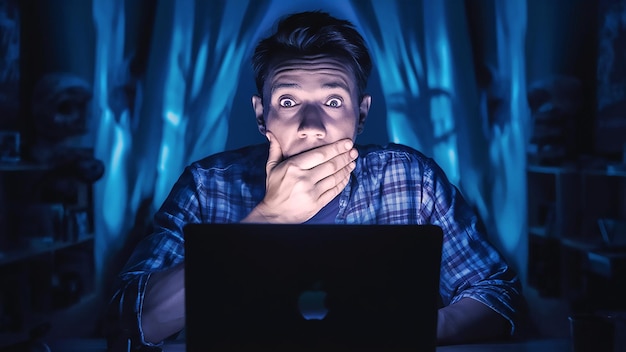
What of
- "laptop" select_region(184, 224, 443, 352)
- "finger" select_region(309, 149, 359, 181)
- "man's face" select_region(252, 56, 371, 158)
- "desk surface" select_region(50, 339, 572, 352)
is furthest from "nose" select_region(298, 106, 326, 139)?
"laptop" select_region(184, 224, 443, 352)

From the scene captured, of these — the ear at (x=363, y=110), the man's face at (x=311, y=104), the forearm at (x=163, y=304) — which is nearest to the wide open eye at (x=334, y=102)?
the man's face at (x=311, y=104)

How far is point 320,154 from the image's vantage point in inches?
71.4

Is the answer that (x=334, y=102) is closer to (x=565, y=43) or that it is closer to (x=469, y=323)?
(x=469, y=323)

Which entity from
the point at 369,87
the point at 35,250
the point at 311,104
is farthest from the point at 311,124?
the point at 35,250

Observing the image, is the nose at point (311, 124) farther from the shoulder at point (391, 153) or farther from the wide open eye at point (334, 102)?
the shoulder at point (391, 153)

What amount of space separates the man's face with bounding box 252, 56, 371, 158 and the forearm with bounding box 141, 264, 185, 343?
0.56 m

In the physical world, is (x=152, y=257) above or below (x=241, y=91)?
below

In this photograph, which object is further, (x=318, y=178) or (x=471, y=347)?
(x=318, y=178)

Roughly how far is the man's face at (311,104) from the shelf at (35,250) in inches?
33.7

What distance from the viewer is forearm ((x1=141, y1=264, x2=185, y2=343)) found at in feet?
5.19

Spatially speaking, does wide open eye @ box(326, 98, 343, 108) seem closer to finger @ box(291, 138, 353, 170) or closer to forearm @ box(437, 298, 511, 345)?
finger @ box(291, 138, 353, 170)

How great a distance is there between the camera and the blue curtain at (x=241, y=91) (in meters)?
2.07

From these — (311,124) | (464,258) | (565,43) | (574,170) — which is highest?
(565,43)

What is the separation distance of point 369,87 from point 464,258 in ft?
2.21
